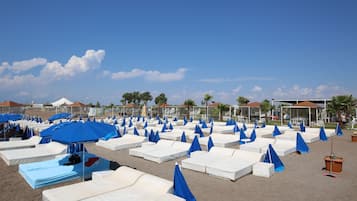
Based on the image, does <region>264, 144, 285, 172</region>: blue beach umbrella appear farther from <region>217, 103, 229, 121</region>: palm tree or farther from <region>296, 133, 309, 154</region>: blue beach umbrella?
<region>217, 103, 229, 121</region>: palm tree

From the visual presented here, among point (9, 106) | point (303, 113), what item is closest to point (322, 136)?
point (303, 113)

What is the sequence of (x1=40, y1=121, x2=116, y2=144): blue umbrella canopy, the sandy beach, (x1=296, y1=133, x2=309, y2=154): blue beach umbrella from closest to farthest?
(x1=40, y1=121, x2=116, y2=144): blue umbrella canopy → the sandy beach → (x1=296, y1=133, x2=309, y2=154): blue beach umbrella

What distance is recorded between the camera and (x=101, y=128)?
5910 millimetres

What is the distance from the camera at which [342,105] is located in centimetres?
2092

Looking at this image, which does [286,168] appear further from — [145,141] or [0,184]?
[0,184]

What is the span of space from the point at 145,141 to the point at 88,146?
10.3ft

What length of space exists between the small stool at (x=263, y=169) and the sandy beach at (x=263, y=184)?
0.16 m

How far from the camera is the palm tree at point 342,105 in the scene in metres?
20.6

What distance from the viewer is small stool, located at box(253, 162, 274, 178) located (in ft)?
22.9

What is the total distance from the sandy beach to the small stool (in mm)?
160

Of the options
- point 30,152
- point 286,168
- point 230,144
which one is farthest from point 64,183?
point 230,144

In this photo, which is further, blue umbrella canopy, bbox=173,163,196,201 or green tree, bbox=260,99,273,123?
green tree, bbox=260,99,273,123

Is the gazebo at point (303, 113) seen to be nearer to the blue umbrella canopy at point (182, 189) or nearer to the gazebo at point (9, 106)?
the blue umbrella canopy at point (182, 189)

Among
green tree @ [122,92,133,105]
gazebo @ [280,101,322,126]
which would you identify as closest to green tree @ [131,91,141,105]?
green tree @ [122,92,133,105]
